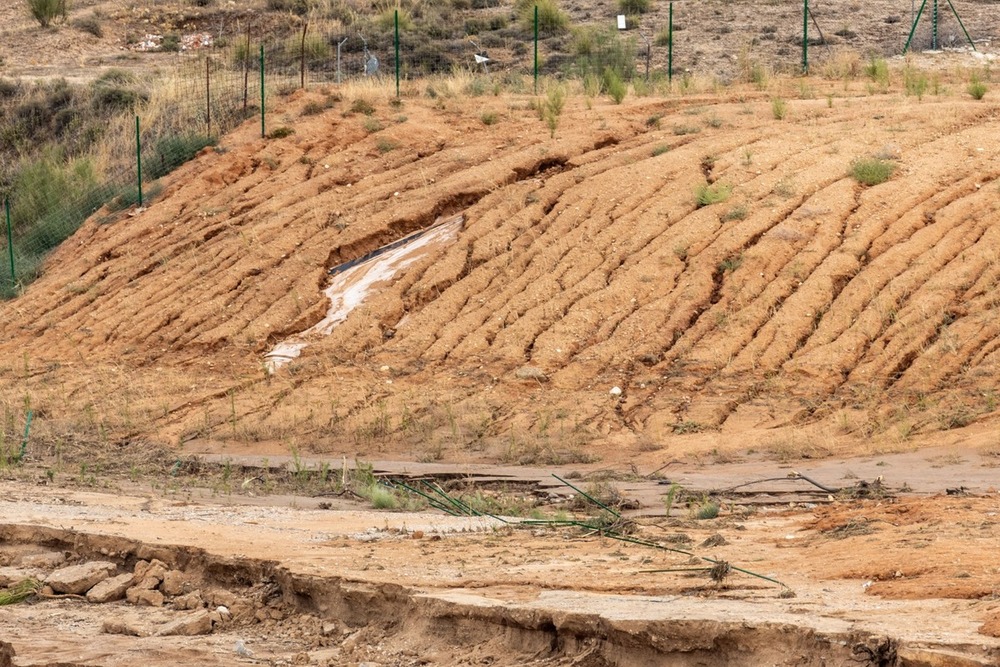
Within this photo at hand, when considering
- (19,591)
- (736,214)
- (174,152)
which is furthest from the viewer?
(174,152)

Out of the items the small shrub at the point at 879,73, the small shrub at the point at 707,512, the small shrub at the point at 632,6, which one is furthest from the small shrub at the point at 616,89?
the small shrub at the point at 707,512

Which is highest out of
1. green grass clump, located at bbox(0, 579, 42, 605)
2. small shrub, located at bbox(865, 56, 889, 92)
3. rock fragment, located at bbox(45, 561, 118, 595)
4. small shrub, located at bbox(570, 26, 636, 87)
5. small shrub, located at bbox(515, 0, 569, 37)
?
small shrub, located at bbox(515, 0, 569, 37)

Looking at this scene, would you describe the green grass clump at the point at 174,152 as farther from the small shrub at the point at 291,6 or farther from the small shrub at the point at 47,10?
the small shrub at the point at 47,10

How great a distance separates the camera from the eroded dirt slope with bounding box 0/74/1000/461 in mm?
15562

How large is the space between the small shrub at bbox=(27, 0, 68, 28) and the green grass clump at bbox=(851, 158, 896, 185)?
27725 millimetres

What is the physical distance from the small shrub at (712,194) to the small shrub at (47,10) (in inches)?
1038

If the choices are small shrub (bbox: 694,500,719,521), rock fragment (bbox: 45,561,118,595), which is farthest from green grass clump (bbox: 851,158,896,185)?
rock fragment (bbox: 45,561,118,595)

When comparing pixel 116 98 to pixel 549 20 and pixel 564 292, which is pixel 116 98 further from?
pixel 564 292

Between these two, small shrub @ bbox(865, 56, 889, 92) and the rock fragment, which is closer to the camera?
the rock fragment

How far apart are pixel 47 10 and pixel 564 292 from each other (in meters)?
26.7

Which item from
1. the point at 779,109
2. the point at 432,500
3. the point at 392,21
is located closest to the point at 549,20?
the point at 392,21

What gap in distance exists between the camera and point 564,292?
17969 mm

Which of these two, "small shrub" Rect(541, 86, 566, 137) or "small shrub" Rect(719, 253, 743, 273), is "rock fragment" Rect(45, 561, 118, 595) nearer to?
"small shrub" Rect(719, 253, 743, 273)

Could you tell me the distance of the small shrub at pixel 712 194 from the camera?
61.0ft
